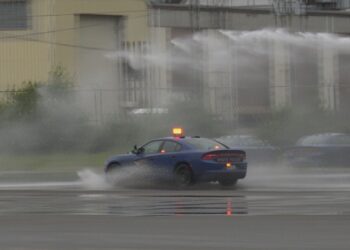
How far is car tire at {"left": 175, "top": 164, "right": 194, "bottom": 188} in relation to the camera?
2503 centimetres

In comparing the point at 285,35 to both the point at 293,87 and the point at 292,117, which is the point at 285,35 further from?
the point at 293,87

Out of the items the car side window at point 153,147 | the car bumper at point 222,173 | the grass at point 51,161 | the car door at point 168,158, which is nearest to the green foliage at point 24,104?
the grass at point 51,161

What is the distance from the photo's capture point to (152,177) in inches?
1009

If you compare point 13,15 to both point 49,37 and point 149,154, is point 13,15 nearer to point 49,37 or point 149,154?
point 49,37

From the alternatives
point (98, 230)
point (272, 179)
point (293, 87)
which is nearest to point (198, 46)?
point (293, 87)

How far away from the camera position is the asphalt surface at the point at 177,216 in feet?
44.2

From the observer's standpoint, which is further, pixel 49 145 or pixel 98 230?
pixel 49 145

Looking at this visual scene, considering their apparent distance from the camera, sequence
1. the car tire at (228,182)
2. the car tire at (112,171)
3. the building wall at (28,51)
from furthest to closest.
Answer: the building wall at (28,51)
the car tire at (112,171)
the car tire at (228,182)

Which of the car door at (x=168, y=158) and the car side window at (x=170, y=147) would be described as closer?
the car door at (x=168, y=158)

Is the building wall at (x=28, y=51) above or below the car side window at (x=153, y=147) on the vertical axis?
above

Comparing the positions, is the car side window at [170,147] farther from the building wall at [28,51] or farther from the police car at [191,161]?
the building wall at [28,51]

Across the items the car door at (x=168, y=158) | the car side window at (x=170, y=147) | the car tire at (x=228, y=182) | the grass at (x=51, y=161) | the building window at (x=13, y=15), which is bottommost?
the grass at (x=51, y=161)

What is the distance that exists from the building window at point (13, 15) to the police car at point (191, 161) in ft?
94.8

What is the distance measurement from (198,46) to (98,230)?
103ft
